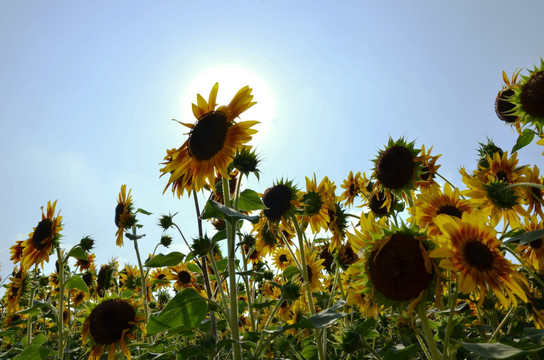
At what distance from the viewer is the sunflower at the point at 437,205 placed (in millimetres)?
2656

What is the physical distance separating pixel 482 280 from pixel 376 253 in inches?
17.1

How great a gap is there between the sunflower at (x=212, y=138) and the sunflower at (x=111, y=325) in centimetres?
130

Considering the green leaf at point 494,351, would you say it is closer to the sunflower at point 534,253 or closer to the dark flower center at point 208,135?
the dark flower center at point 208,135

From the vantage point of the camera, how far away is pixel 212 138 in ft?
8.38

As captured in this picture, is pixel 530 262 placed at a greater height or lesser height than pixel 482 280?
greater

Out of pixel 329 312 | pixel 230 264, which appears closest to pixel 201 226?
pixel 230 264

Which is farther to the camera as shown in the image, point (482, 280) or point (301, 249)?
point (301, 249)

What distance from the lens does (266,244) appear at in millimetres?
4332

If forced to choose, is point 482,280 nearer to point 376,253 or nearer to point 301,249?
point 376,253

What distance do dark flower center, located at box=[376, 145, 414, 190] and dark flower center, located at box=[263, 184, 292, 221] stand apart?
0.91m

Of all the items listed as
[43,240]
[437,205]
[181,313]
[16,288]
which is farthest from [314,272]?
[16,288]

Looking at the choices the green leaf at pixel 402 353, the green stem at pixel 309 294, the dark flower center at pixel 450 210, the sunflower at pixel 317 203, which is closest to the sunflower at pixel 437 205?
the dark flower center at pixel 450 210

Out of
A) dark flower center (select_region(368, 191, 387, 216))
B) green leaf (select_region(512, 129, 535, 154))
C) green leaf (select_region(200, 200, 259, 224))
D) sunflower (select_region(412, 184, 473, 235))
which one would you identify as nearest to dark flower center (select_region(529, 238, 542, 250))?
sunflower (select_region(412, 184, 473, 235))

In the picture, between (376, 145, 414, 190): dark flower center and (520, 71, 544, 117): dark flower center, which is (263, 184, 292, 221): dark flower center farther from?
(520, 71, 544, 117): dark flower center
